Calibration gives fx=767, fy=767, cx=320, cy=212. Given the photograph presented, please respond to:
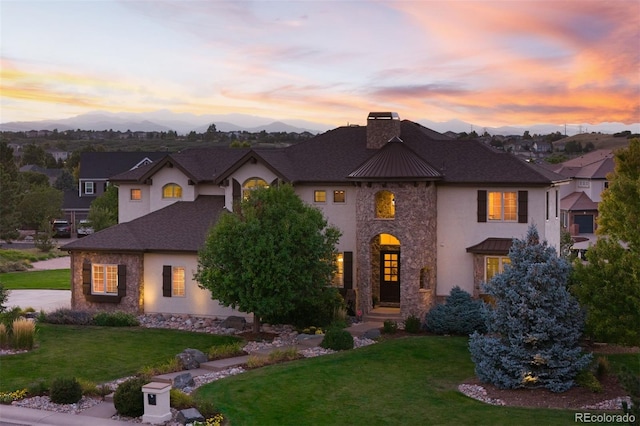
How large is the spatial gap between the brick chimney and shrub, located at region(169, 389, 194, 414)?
19.2m

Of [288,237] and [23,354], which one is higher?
[288,237]

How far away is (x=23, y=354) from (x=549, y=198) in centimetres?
2178

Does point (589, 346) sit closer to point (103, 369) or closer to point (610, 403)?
point (610, 403)

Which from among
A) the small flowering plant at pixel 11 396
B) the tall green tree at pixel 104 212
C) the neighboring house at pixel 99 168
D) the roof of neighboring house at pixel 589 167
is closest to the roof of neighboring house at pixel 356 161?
the small flowering plant at pixel 11 396

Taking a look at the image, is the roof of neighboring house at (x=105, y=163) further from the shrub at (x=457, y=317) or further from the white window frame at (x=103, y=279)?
the shrub at (x=457, y=317)

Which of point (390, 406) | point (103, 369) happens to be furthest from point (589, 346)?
point (103, 369)

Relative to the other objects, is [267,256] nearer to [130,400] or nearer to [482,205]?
[130,400]

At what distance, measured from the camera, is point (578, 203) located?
231 ft

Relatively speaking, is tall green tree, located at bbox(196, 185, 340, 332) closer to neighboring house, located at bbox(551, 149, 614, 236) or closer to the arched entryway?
the arched entryway

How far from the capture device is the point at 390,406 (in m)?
20.9

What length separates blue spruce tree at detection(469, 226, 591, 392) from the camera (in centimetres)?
2227

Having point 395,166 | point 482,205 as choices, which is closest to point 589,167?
point 482,205

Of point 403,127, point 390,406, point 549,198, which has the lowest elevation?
point 390,406

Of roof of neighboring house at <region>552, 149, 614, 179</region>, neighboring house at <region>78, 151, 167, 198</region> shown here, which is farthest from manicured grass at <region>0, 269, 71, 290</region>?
roof of neighboring house at <region>552, 149, 614, 179</region>
